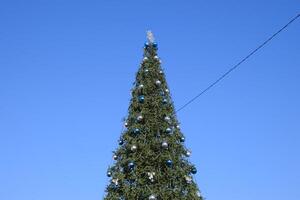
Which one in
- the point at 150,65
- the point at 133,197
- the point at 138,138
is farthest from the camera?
the point at 150,65

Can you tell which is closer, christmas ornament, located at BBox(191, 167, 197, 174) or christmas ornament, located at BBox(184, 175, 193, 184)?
christmas ornament, located at BBox(184, 175, 193, 184)

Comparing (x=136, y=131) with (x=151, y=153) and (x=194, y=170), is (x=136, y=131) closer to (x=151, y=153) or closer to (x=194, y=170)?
(x=151, y=153)

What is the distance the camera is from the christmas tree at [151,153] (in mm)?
13180

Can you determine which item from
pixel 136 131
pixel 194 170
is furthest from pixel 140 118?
pixel 194 170

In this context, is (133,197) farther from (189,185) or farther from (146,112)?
(146,112)

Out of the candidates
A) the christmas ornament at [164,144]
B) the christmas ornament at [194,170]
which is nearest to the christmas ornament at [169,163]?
the christmas ornament at [164,144]

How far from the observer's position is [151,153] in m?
13.5

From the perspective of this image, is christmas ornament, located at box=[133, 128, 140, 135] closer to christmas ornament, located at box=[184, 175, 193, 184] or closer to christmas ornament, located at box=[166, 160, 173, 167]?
christmas ornament, located at box=[166, 160, 173, 167]

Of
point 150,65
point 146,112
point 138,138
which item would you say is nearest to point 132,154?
point 138,138

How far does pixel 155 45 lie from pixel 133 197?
537 centimetres

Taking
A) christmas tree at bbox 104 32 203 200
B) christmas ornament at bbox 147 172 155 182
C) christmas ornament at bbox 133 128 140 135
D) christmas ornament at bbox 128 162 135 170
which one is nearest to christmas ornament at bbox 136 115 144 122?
christmas tree at bbox 104 32 203 200

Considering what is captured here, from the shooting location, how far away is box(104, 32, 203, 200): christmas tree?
13.2 metres

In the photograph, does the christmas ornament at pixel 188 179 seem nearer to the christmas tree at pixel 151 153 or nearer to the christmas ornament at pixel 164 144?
the christmas tree at pixel 151 153

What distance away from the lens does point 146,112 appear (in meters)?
14.2
